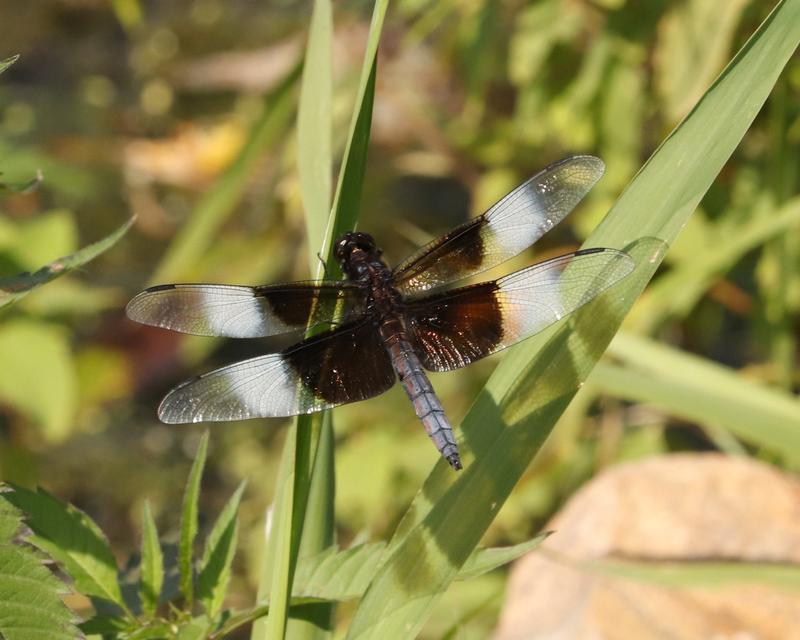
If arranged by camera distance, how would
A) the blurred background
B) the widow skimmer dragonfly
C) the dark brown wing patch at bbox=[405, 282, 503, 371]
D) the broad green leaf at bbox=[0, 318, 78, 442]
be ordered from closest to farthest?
Answer: 1. the widow skimmer dragonfly
2. the dark brown wing patch at bbox=[405, 282, 503, 371]
3. the blurred background
4. the broad green leaf at bbox=[0, 318, 78, 442]

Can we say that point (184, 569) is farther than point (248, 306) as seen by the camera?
No

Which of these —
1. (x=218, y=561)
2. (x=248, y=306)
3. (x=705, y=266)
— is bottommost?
(x=705, y=266)

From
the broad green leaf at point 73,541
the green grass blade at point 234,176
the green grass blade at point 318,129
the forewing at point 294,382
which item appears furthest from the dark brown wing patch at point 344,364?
the green grass blade at point 234,176

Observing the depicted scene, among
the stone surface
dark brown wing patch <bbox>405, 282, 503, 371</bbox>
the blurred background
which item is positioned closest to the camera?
dark brown wing patch <bbox>405, 282, 503, 371</bbox>

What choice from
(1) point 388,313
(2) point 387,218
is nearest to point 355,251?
(1) point 388,313

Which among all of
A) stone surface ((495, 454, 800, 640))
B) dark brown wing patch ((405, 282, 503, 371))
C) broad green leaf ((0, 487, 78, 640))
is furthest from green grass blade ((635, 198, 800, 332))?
broad green leaf ((0, 487, 78, 640))

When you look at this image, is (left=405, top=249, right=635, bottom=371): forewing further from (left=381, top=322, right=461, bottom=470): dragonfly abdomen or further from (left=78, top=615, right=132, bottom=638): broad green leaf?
(left=78, top=615, right=132, bottom=638): broad green leaf

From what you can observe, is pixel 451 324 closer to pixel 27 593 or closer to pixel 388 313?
pixel 388 313
